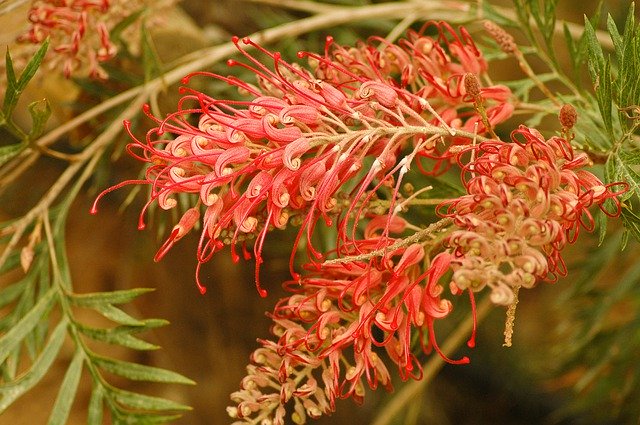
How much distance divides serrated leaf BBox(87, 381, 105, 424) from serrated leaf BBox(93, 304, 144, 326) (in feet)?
0.25

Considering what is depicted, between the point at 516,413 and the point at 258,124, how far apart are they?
128 cm

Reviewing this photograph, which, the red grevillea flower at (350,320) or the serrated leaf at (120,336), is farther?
the serrated leaf at (120,336)

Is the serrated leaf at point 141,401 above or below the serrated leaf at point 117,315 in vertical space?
below

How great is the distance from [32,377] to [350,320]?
0.34 m

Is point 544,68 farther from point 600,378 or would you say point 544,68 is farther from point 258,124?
point 258,124

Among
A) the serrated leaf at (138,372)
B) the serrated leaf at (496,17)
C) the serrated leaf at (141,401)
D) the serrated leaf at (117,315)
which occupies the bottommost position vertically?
the serrated leaf at (141,401)

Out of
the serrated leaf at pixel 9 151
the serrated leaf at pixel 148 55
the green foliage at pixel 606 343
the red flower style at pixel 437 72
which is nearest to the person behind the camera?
the red flower style at pixel 437 72

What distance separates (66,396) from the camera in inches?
28.5

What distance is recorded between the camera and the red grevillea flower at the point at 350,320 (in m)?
0.55

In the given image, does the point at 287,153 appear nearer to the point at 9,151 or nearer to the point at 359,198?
the point at 359,198

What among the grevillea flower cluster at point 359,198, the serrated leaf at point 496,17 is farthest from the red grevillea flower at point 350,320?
the serrated leaf at point 496,17

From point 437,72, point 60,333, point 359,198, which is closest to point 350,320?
point 359,198

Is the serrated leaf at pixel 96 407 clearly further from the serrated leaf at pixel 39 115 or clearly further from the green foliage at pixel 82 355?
the serrated leaf at pixel 39 115

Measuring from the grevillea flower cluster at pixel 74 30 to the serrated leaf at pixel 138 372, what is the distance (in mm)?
305
